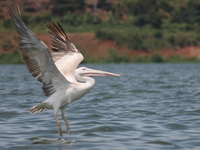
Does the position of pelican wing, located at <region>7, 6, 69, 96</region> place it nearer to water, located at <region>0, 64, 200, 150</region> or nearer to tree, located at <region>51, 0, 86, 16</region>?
water, located at <region>0, 64, 200, 150</region>

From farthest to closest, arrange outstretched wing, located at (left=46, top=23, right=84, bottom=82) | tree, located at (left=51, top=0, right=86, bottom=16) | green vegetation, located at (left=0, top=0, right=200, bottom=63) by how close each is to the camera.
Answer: tree, located at (left=51, top=0, right=86, bottom=16) → green vegetation, located at (left=0, top=0, right=200, bottom=63) → outstretched wing, located at (left=46, top=23, right=84, bottom=82)

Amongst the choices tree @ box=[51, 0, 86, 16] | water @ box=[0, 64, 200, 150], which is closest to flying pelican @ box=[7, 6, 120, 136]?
water @ box=[0, 64, 200, 150]

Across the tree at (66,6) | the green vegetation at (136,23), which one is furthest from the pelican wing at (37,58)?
the tree at (66,6)

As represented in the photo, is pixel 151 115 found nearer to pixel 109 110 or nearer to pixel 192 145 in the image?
pixel 109 110

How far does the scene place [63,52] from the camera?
9.66 m

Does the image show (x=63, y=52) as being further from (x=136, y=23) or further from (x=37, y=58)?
(x=136, y=23)

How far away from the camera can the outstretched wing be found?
9.11m

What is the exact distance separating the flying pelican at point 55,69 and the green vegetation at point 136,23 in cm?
3743

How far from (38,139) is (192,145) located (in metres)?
2.68

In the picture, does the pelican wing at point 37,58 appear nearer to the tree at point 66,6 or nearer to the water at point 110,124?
the water at point 110,124

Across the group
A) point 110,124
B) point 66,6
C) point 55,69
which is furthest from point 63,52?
point 66,6

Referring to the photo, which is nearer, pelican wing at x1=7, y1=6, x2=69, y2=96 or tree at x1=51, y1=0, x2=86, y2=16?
pelican wing at x1=7, y1=6, x2=69, y2=96

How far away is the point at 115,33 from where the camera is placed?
172 feet

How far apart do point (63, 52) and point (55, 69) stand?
1782 mm
